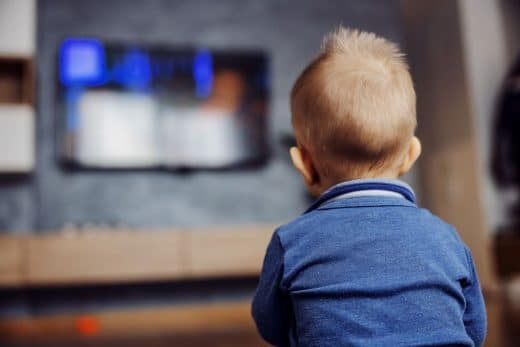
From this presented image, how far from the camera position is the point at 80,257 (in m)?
2.46

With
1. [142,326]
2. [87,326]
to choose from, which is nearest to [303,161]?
[142,326]

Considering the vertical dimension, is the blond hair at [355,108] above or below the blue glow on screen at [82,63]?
below

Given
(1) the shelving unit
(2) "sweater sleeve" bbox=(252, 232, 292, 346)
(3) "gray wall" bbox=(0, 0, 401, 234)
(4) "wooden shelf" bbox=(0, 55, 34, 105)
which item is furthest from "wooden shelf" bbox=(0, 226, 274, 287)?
(2) "sweater sleeve" bbox=(252, 232, 292, 346)

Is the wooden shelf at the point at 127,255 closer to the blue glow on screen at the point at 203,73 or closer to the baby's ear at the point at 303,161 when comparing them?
the blue glow on screen at the point at 203,73

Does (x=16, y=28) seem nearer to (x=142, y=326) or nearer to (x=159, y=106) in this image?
(x=159, y=106)

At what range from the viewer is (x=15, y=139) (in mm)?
2541

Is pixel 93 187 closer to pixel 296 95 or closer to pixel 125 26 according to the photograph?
pixel 125 26

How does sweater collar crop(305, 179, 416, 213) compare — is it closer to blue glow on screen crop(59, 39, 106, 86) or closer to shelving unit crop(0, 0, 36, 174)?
shelving unit crop(0, 0, 36, 174)

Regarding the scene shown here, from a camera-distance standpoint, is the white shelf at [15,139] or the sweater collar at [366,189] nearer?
the sweater collar at [366,189]

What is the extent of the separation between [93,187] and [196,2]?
3.97 ft

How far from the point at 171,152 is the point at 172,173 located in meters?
0.12

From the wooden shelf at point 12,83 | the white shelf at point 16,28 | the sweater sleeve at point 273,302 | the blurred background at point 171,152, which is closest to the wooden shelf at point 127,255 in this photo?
the blurred background at point 171,152

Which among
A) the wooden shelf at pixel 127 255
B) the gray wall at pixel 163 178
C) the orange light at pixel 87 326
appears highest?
the gray wall at pixel 163 178

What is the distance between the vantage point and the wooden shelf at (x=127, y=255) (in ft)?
7.93
